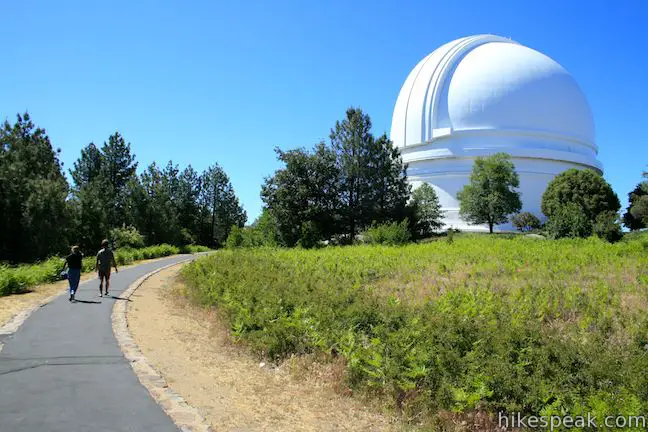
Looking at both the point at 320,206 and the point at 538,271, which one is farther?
the point at 320,206

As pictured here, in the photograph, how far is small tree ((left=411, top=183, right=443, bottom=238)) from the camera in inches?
1300

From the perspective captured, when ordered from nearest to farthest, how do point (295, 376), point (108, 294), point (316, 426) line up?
point (316, 426) → point (295, 376) → point (108, 294)

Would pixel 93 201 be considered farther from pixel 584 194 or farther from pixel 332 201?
pixel 584 194

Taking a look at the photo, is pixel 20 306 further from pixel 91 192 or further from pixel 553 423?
pixel 91 192

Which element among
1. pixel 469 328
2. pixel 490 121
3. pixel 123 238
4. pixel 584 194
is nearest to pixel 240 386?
pixel 469 328

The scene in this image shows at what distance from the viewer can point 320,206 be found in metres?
30.5

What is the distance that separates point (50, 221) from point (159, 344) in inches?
870

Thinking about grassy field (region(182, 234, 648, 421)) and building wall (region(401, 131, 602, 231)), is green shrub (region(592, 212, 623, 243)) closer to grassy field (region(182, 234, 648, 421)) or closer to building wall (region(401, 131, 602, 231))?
grassy field (region(182, 234, 648, 421))

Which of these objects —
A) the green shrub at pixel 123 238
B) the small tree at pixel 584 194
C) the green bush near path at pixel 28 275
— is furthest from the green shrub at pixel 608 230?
the green shrub at pixel 123 238

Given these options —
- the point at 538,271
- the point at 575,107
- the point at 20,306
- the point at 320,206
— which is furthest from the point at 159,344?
the point at 575,107

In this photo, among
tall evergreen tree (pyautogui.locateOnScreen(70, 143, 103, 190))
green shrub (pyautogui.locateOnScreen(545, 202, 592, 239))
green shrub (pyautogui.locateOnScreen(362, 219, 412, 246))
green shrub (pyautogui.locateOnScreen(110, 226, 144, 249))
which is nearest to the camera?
green shrub (pyautogui.locateOnScreen(362, 219, 412, 246))

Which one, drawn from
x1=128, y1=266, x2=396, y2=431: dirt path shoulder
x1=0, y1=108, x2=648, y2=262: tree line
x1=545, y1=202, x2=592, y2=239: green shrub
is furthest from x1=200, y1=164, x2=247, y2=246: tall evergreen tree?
x1=128, y1=266, x2=396, y2=431: dirt path shoulder

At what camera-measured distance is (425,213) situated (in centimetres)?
3466

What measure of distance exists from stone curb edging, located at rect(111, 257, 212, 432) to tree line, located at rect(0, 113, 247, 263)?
69.1 ft
